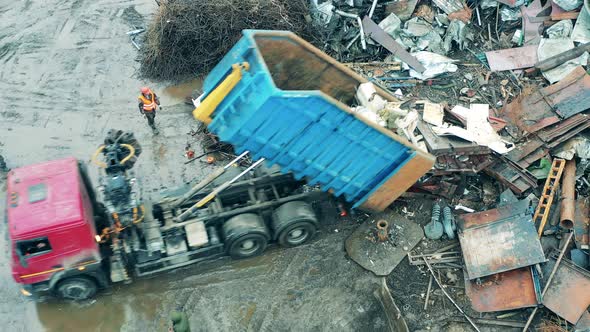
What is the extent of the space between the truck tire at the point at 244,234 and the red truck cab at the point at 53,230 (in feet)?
7.12

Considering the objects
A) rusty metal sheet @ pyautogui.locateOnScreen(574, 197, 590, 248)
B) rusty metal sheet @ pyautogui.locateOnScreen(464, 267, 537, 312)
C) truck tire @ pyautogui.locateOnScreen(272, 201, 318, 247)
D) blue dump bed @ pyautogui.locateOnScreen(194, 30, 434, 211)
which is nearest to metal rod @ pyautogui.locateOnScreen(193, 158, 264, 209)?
blue dump bed @ pyautogui.locateOnScreen(194, 30, 434, 211)

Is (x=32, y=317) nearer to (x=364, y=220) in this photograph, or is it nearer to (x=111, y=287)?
(x=111, y=287)

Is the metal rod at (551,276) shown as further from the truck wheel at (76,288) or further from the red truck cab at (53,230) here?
the truck wheel at (76,288)

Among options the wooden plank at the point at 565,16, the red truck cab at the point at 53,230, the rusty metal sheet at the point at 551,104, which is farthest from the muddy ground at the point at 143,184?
the wooden plank at the point at 565,16

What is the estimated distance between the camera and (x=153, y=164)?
11586 mm

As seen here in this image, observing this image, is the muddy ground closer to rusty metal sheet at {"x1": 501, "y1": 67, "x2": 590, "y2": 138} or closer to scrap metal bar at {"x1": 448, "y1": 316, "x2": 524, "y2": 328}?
scrap metal bar at {"x1": 448, "y1": 316, "x2": 524, "y2": 328}

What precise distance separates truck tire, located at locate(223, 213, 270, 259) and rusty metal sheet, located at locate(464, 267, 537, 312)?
372cm

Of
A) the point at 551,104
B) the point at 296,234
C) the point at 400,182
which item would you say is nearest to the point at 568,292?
the point at 400,182

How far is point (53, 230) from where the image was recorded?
7.95 m

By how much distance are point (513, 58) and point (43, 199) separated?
35.0 ft

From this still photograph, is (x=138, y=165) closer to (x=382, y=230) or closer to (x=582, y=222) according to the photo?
(x=382, y=230)

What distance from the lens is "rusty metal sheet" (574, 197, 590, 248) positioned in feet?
30.9

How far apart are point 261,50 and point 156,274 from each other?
444cm

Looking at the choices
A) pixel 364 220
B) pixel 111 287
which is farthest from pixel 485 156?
pixel 111 287
